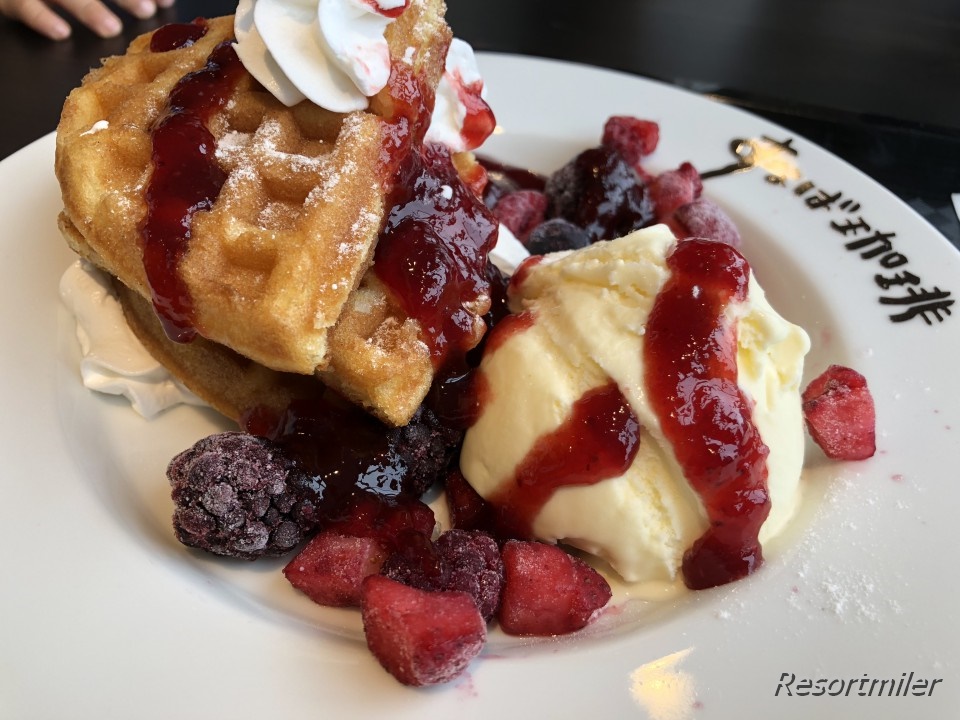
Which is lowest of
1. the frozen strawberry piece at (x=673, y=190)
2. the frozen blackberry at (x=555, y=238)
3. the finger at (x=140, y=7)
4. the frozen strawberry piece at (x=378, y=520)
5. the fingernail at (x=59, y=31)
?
the fingernail at (x=59, y=31)

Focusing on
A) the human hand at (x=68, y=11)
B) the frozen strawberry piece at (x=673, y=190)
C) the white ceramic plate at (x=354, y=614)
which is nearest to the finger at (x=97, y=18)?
the human hand at (x=68, y=11)

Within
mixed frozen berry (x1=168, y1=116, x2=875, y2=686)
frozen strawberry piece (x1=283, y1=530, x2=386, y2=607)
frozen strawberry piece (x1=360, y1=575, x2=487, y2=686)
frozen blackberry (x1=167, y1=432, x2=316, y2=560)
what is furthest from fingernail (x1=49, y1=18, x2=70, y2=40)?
frozen strawberry piece (x1=360, y1=575, x2=487, y2=686)

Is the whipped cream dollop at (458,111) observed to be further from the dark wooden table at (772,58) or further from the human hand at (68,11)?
the human hand at (68,11)

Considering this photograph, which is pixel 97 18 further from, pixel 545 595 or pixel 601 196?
pixel 545 595

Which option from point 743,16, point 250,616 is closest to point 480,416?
point 250,616

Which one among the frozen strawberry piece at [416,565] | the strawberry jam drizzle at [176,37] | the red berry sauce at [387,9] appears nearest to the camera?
the frozen strawberry piece at [416,565]

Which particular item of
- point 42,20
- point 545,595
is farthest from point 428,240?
point 42,20
